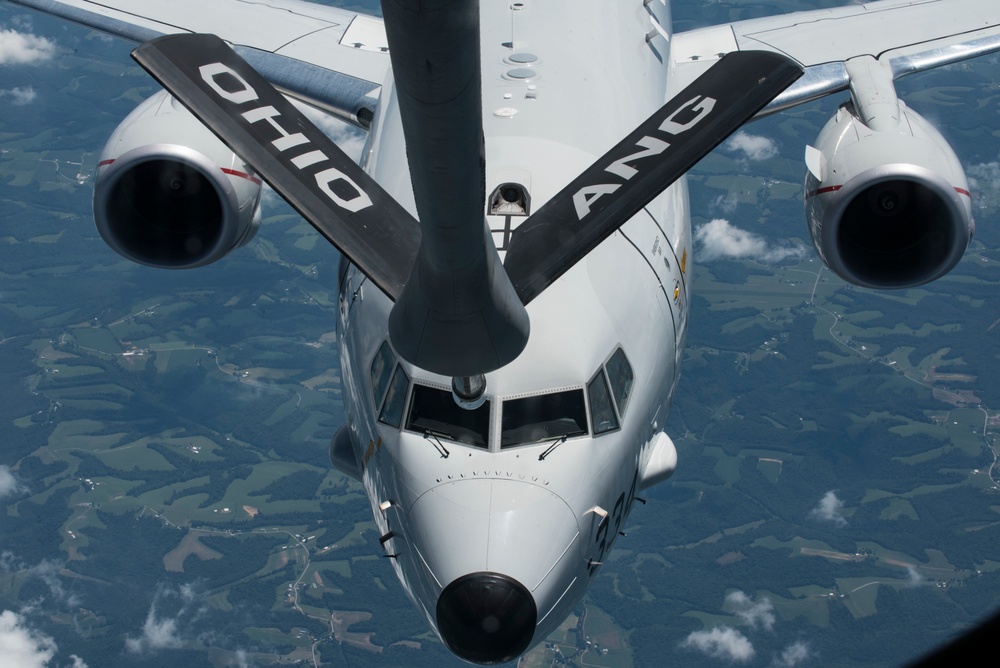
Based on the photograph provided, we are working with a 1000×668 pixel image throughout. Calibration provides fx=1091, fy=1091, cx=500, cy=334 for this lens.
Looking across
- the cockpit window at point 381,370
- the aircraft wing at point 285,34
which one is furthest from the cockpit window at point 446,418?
the aircraft wing at point 285,34

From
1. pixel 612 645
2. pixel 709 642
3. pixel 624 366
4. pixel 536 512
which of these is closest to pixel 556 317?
pixel 624 366

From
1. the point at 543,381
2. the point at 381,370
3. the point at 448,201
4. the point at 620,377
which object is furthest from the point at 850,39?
the point at 448,201

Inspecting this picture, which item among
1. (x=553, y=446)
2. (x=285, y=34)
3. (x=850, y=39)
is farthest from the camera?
(x=285, y=34)

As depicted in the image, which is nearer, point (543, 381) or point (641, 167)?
point (641, 167)

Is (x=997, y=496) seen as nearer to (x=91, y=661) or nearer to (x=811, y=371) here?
(x=811, y=371)

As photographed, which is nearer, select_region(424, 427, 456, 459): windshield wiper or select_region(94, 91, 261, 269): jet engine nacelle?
select_region(424, 427, 456, 459): windshield wiper

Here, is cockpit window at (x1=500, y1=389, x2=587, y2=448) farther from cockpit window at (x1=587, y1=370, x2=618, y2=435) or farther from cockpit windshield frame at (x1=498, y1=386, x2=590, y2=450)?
cockpit window at (x1=587, y1=370, x2=618, y2=435)

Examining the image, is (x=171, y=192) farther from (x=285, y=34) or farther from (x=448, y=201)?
(x=448, y=201)

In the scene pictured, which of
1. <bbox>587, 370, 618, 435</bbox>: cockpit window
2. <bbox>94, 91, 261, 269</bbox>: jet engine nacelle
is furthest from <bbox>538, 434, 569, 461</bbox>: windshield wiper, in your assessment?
<bbox>94, 91, 261, 269</bbox>: jet engine nacelle
